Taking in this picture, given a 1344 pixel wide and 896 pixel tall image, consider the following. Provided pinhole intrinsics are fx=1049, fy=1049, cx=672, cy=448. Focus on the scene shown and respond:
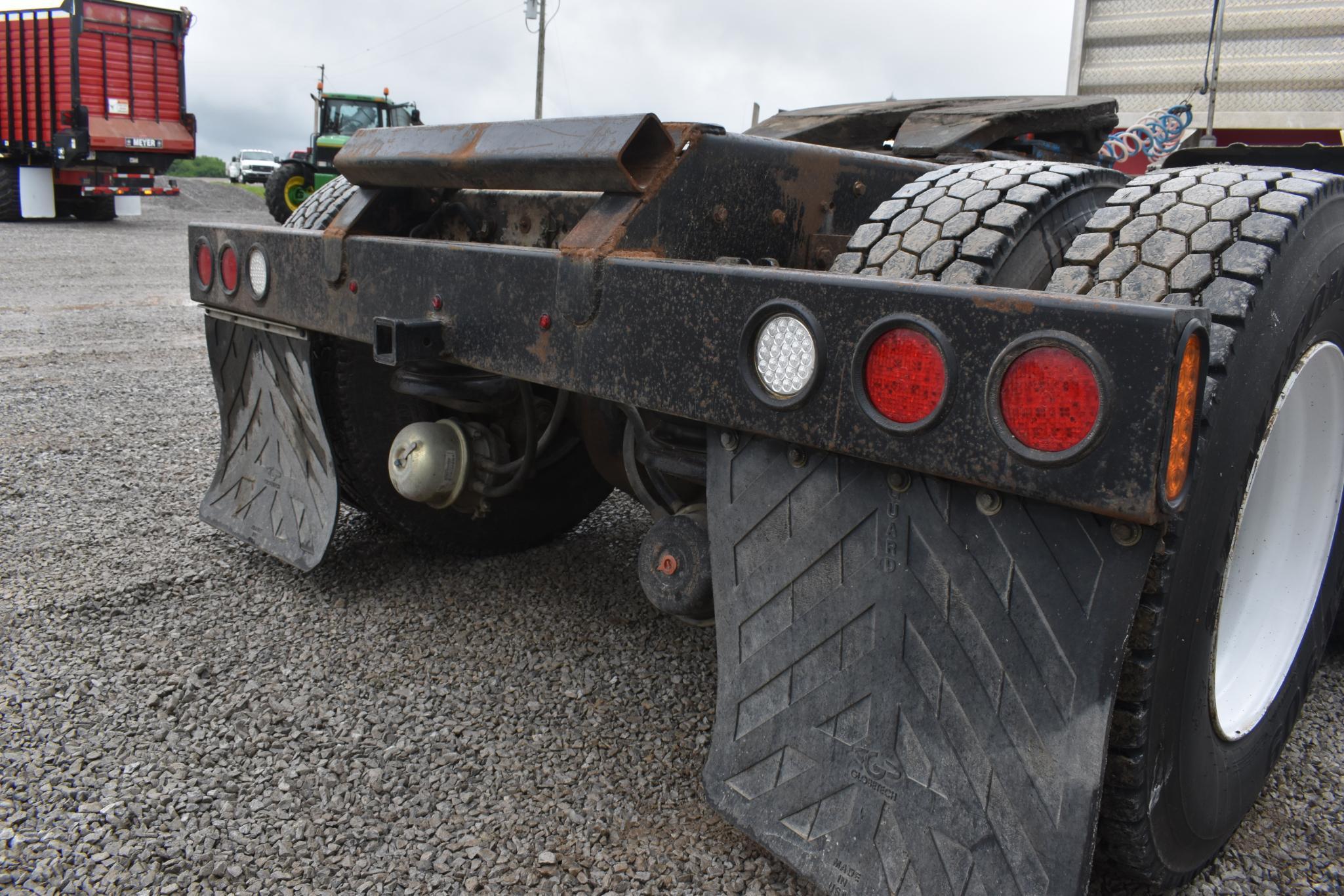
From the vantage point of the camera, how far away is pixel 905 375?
4.17 feet

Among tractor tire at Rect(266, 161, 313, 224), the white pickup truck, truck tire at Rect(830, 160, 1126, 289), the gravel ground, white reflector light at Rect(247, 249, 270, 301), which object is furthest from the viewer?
the white pickup truck

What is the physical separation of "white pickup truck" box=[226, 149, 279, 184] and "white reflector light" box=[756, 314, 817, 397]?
4092cm

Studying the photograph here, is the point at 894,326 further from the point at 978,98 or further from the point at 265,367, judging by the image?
the point at 978,98

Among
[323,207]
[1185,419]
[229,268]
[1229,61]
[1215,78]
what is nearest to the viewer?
[1185,419]

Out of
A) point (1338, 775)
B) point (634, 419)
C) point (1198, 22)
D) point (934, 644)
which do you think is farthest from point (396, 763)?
point (1198, 22)

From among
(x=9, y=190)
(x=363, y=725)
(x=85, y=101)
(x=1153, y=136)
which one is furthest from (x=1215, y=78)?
(x=9, y=190)

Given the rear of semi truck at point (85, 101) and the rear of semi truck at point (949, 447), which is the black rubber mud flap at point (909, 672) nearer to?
the rear of semi truck at point (949, 447)

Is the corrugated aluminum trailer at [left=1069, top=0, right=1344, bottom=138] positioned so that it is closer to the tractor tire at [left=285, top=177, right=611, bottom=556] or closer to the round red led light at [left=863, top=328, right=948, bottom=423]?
the tractor tire at [left=285, top=177, right=611, bottom=556]

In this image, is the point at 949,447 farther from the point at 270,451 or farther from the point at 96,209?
the point at 96,209

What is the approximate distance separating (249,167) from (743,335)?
137 feet

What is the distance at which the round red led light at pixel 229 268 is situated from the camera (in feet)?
8.14

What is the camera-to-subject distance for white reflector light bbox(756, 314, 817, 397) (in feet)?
4.45

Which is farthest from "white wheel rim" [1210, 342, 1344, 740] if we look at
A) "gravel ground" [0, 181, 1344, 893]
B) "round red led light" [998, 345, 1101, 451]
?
"round red led light" [998, 345, 1101, 451]

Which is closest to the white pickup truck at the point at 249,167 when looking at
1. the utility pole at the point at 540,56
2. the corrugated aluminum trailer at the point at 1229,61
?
the utility pole at the point at 540,56
